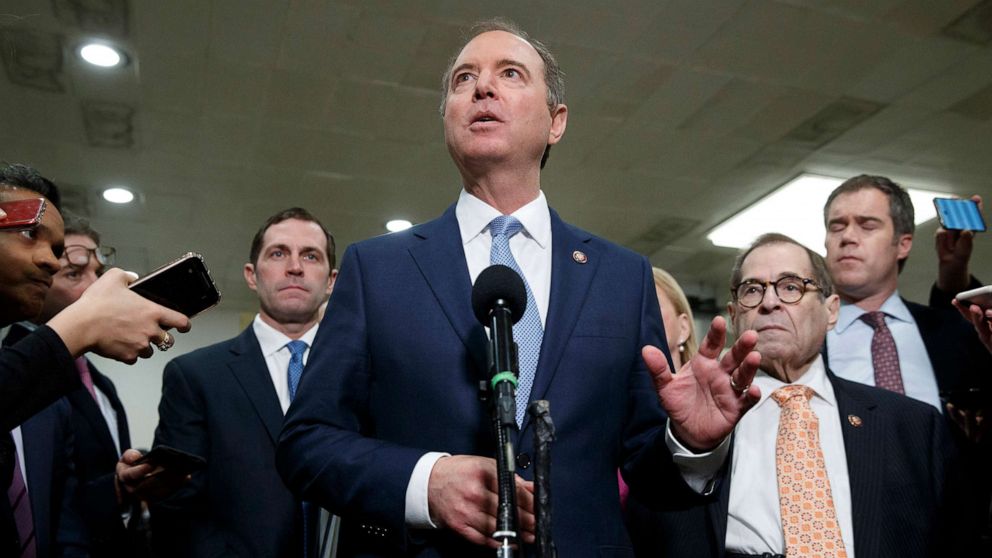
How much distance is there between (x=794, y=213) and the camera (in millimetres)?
7344

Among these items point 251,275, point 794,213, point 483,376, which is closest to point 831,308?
point 483,376

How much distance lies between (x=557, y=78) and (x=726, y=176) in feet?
16.5

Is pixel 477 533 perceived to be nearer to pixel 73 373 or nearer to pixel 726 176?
pixel 73 373

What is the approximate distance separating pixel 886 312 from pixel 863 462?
3.64 feet

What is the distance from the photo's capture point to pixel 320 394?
1496mm

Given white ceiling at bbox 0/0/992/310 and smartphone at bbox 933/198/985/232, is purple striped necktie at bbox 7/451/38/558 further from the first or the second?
white ceiling at bbox 0/0/992/310

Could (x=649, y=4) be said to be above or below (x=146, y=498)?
above

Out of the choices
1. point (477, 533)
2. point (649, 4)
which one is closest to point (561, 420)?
point (477, 533)

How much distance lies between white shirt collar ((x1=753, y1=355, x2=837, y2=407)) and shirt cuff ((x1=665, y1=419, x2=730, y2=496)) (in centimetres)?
102

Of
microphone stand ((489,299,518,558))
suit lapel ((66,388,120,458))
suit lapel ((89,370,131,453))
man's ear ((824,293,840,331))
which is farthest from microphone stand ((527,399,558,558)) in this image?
suit lapel ((89,370,131,453))

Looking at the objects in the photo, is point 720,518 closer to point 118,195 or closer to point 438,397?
point 438,397

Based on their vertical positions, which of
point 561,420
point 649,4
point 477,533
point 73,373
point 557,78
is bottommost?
point 477,533

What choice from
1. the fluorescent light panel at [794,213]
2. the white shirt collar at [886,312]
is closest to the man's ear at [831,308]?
the white shirt collar at [886,312]

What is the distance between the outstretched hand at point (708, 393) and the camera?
140 centimetres
